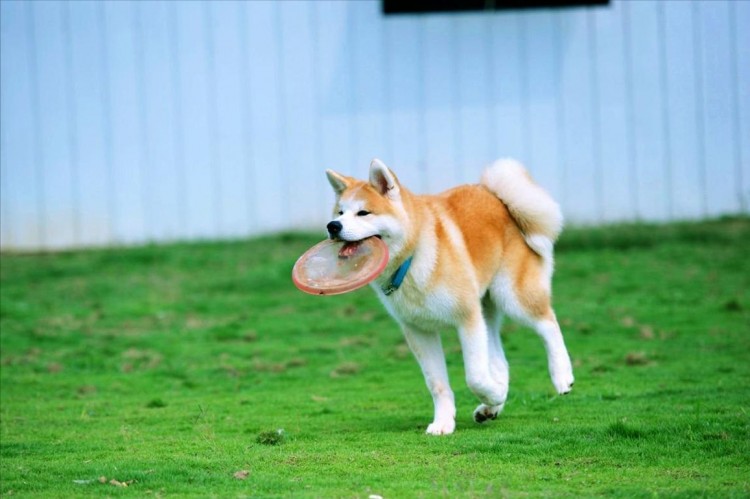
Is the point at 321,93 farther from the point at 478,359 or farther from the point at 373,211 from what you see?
the point at 478,359

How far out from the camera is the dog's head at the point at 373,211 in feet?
22.1

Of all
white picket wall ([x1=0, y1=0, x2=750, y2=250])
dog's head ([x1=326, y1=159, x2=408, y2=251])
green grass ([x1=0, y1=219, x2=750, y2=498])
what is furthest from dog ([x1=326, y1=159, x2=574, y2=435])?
white picket wall ([x1=0, y1=0, x2=750, y2=250])

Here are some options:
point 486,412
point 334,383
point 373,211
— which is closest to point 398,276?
point 373,211

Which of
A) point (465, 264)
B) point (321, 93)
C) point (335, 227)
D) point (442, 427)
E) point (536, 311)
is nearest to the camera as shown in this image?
point (335, 227)

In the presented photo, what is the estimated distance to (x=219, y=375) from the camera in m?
10.1

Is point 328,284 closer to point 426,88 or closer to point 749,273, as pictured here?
point 749,273

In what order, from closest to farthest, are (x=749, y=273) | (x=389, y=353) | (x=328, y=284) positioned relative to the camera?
(x=328, y=284)
(x=389, y=353)
(x=749, y=273)

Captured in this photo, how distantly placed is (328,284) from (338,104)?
987 centimetres

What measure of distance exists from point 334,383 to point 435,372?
98.7 inches

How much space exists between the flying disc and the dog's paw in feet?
4.29

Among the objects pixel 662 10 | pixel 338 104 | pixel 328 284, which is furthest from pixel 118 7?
pixel 328 284

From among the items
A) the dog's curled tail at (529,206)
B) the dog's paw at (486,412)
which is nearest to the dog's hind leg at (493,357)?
the dog's paw at (486,412)

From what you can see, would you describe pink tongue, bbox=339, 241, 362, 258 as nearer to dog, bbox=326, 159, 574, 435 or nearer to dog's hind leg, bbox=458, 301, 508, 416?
dog, bbox=326, 159, 574, 435

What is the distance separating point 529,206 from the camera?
7.69 meters
